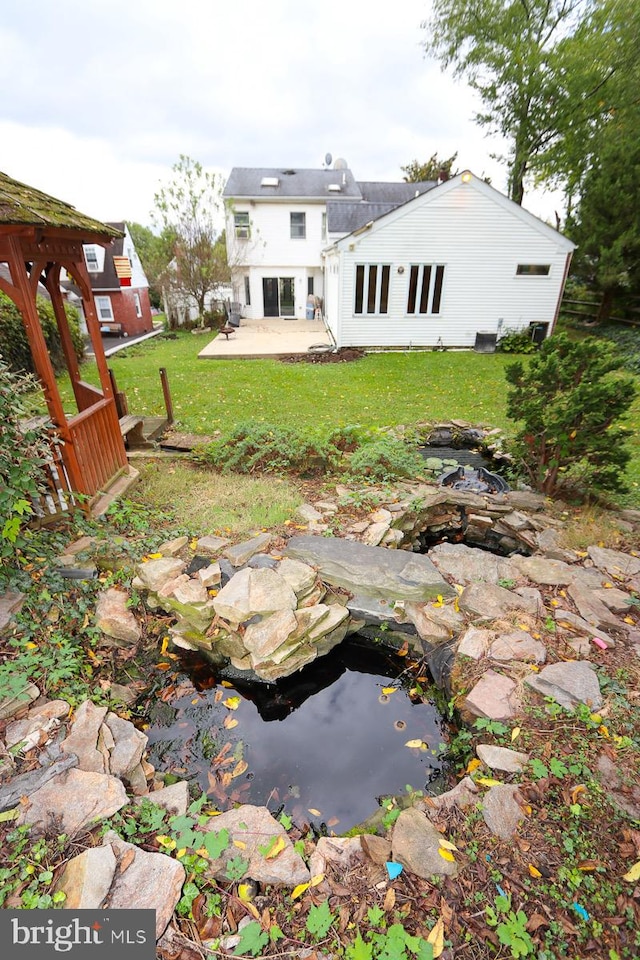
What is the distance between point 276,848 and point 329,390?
8.87 metres

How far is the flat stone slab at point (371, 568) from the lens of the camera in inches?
141

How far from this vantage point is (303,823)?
2352 mm

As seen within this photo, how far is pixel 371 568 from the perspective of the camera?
149 inches

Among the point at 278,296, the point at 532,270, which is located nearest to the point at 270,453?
the point at 532,270

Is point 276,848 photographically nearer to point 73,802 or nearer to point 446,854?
point 446,854

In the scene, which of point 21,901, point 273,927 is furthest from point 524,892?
point 21,901

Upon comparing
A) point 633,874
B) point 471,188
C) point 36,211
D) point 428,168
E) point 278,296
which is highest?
point 428,168

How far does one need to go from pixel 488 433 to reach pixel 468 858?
6469 mm

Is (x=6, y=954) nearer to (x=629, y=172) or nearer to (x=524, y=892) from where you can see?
(x=524, y=892)

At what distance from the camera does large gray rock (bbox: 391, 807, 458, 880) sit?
1.87 m

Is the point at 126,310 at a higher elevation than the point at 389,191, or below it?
below

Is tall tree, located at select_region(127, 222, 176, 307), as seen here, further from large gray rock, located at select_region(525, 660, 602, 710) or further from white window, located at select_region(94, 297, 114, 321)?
large gray rock, located at select_region(525, 660, 602, 710)

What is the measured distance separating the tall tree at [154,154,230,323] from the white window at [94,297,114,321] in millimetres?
2860

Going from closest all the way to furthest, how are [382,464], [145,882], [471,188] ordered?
[145,882], [382,464], [471,188]
